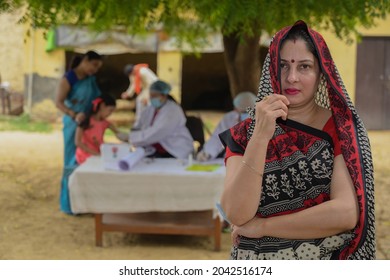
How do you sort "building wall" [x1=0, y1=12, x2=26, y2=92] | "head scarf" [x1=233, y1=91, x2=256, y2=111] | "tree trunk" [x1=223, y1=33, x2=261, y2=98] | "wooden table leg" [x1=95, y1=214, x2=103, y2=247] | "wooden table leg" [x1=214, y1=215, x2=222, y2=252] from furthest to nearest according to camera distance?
"building wall" [x1=0, y1=12, x2=26, y2=92]
"tree trunk" [x1=223, y1=33, x2=261, y2=98]
"head scarf" [x1=233, y1=91, x2=256, y2=111]
"wooden table leg" [x1=95, y1=214, x2=103, y2=247]
"wooden table leg" [x1=214, y1=215, x2=222, y2=252]

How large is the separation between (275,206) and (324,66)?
45cm

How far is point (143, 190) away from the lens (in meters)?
6.20

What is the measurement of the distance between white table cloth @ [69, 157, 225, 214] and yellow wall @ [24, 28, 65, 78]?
989 centimetres

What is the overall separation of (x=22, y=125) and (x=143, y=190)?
9952 millimetres

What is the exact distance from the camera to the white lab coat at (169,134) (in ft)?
23.3

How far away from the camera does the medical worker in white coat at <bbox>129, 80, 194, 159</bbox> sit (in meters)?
7.11

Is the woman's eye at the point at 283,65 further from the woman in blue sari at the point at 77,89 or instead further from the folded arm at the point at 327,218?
the woman in blue sari at the point at 77,89

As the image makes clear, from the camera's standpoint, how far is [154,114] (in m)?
7.43

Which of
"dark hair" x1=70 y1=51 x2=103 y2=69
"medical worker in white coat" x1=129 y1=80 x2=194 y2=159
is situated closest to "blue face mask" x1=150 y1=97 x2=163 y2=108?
"medical worker in white coat" x1=129 y1=80 x2=194 y2=159

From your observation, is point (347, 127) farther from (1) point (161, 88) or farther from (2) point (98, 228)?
(1) point (161, 88)

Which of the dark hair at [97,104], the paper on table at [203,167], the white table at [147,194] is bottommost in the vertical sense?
the white table at [147,194]

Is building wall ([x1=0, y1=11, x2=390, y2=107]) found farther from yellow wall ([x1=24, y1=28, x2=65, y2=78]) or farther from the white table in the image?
the white table

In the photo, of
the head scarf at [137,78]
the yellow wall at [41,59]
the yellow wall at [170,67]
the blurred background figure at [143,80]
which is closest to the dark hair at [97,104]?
the blurred background figure at [143,80]

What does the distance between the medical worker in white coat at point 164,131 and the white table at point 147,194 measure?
82cm
